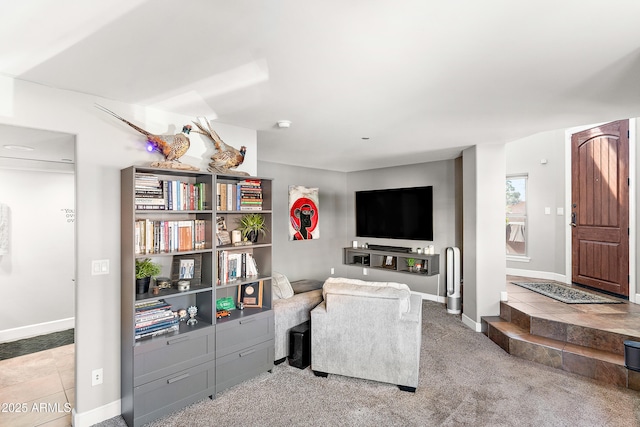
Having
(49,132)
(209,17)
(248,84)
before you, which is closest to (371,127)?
(248,84)

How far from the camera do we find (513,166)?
590 cm

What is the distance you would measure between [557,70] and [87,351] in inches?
148

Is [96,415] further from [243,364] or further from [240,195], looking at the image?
[240,195]

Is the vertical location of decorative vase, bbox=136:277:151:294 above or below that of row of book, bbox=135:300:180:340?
above

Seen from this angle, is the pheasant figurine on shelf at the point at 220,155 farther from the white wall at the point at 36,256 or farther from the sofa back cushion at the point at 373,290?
the white wall at the point at 36,256

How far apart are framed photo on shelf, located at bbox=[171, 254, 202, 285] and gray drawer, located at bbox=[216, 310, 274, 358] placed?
478 mm

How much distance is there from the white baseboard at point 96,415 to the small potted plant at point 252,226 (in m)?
1.65

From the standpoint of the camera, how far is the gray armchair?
2689mm

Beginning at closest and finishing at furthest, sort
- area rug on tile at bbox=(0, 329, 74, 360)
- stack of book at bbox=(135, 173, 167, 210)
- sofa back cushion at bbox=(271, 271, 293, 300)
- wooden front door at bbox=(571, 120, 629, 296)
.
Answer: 1. stack of book at bbox=(135, 173, 167, 210)
2. sofa back cushion at bbox=(271, 271, 293, 300)
3. area rug on tile at bbox=(0, 329, 74, 360)
4. wooden front door at bbox=(571, 120, 629, 296)

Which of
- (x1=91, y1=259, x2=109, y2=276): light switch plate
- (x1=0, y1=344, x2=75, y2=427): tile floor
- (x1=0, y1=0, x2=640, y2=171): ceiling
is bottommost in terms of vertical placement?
(x1=0, y1=344, x2=75, y2=427): tile floor

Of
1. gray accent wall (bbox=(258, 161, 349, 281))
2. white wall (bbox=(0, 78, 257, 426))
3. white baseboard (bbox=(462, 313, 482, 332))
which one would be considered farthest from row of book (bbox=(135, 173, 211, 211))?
white baseboard (bbox=(462, 313, 482, 332))

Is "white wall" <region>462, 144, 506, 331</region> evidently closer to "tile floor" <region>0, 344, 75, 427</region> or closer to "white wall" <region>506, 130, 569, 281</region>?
"white wall" <region>506, 130, 569, 281</region>

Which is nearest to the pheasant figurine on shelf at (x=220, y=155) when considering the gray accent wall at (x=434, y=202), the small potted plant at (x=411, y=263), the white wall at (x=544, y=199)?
the gray accent wall at (x=434, y=202)

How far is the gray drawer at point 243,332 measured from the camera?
2729 mm
